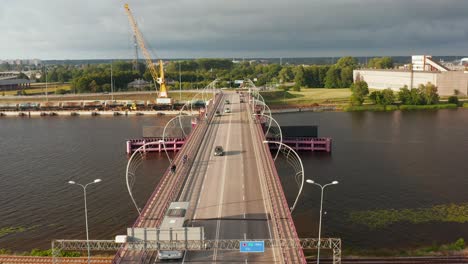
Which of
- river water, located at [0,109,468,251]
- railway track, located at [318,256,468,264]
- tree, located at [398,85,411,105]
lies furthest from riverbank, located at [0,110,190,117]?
railway track, located at [318,256,468,264]

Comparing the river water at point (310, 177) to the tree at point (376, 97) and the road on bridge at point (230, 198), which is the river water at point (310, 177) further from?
the tree at point (376, 97)

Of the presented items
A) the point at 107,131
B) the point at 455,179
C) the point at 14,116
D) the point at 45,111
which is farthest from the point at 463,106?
the point at 14,116

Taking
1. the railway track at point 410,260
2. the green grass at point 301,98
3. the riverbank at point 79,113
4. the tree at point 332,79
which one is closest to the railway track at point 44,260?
the railway track at point 410,260

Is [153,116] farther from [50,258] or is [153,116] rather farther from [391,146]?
[50,258]

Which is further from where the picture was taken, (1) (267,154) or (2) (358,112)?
(2) (358,112)

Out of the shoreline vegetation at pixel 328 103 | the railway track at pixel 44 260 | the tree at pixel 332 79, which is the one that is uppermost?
the tree at pixel 332 79

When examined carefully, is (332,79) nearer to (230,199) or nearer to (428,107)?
(428,107)
